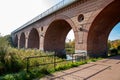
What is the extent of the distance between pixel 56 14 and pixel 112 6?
9.35m

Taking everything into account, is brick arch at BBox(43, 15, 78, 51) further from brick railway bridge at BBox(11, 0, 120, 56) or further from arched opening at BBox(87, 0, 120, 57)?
arched opening at BBox(87, 0, 120, 57)

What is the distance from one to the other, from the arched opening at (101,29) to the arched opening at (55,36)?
8332mm

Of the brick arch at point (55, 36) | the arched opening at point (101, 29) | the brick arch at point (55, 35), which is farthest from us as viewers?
the brick arch at point (55, 36)

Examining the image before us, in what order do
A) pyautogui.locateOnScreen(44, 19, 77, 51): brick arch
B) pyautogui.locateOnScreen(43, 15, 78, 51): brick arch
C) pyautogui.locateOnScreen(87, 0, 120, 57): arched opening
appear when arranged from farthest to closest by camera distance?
pyautogui.locateOnScreen(44, 19, 77, 51): brick arch → pyautogui.locateOnScreen(43, 15, 78, 51): brick arch → pyautogui.locateOnScreen(87, 0, 120, 57): arched opening

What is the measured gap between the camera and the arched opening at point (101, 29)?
1229 centimetres

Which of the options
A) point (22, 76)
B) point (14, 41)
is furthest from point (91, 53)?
point (14, 41)

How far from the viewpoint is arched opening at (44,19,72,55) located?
902 inches

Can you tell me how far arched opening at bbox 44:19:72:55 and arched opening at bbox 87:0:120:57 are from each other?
833cm

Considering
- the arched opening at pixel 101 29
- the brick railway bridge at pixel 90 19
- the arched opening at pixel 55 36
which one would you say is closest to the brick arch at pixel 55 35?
the arched opening at pixel 55 36

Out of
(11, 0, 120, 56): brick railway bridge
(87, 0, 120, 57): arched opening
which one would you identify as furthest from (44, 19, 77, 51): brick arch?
(87, 0, 120, 57): arched opening

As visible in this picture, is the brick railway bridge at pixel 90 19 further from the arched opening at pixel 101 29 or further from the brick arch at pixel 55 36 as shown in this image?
the brick arch at pixel 55 36

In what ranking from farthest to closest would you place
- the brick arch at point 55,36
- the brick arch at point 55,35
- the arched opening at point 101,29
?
the brick arch at point 55,36 < the brick arch at point 55,35 < the arched opening at point 101,29

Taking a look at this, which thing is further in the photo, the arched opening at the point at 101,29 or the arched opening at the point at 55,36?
the arched opening at the point at 55,36

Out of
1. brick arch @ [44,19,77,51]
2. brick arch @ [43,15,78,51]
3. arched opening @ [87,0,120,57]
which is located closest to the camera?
arched opening @ [87,0,120,57]
